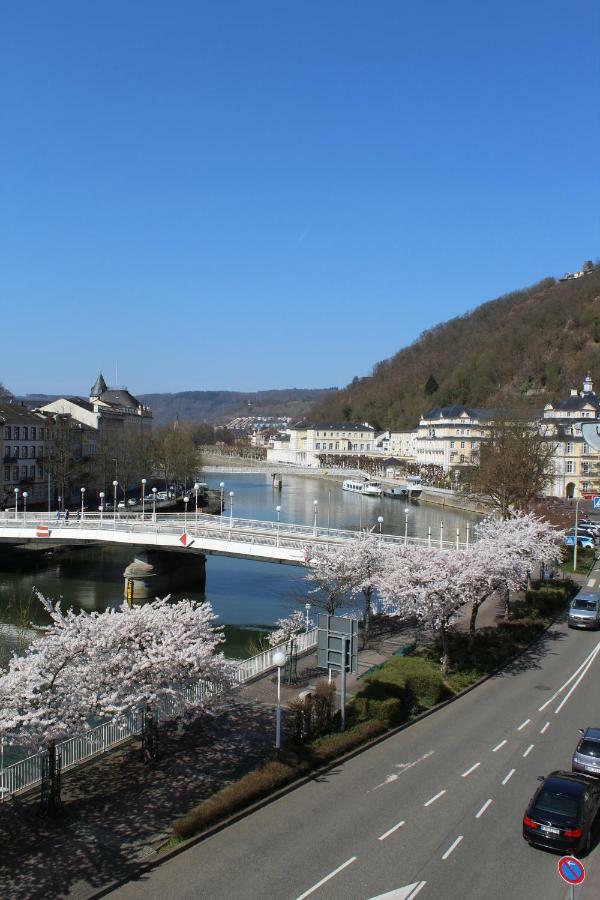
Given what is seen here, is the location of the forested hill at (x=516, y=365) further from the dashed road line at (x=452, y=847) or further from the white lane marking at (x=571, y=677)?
the dashed road line at (x=452, y=847)

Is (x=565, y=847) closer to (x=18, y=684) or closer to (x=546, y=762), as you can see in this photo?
(x=546, y=762)

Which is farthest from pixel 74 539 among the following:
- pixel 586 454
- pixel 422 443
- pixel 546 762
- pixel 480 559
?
pixel 422 443

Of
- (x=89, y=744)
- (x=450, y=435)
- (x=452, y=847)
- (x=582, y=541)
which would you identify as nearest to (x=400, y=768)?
(x=452, y=847)

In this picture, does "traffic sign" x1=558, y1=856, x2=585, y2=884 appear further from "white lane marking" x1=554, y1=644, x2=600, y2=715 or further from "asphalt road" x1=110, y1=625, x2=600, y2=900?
"white lane marking" x1=554, y1=644, x2=600, y2=715

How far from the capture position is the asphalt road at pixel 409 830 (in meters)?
11.2

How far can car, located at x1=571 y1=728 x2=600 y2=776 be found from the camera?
14.9 metres

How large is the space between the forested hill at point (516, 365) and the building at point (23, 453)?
273 feet

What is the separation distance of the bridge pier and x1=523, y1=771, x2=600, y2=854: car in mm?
29343

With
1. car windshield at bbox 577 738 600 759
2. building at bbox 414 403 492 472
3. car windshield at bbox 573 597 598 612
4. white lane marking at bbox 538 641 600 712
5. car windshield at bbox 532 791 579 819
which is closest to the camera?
car windshield at bbox 532 791 579 819

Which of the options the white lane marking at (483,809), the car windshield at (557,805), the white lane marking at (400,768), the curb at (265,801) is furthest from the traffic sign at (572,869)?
the curb at (265,801)

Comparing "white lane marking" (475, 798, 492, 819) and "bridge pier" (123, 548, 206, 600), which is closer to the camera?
"white lane marking" (475, 798, 492, 819)

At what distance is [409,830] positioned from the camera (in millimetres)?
12875

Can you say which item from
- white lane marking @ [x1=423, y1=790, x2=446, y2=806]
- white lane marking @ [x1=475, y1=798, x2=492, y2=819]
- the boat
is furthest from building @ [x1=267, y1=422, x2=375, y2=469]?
white lane marking @ [x1=475, y1=798, x2=492, y2=819]

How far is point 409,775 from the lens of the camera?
50.2ft
